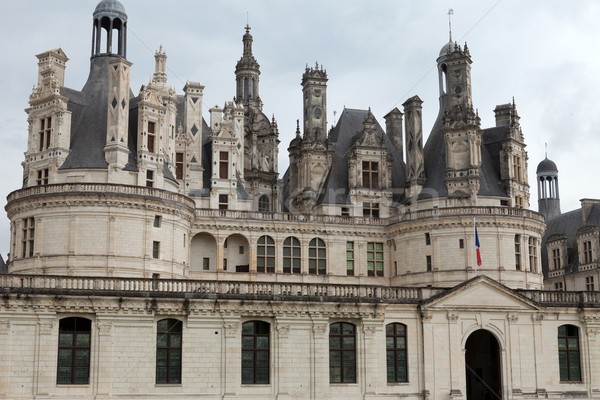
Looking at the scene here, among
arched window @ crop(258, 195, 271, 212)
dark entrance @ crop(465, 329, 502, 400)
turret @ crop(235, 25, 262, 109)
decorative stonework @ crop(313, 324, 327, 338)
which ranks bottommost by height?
dark entrance @ crop(465, 329, 502, 400)

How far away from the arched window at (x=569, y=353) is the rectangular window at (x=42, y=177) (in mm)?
28216

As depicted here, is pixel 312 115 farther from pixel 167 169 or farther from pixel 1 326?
pixel 1 326

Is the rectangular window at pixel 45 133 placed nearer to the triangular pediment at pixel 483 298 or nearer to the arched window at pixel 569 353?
the triangular pediment at pixel 483 298

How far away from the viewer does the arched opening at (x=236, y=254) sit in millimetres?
52156

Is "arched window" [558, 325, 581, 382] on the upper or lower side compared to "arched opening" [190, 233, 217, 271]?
lower

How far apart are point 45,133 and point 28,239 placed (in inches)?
241

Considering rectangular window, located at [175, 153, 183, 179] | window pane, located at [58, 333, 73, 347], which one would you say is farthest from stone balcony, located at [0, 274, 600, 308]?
rectangular window, located at [175, 153, 183, 179]

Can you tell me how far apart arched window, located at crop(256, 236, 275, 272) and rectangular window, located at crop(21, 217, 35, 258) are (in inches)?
556

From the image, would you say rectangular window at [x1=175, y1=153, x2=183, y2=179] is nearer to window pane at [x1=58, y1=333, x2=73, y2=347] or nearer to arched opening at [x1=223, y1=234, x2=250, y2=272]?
arched opening at [x1=223, y1=234, x2=250, y2=272]

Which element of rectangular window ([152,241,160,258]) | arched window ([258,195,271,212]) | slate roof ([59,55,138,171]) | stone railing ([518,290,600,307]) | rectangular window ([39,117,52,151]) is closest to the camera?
stone railing ([518,290,600,307])

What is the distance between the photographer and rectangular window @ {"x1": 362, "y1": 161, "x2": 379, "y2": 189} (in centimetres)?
5622

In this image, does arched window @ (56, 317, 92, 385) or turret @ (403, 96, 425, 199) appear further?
turret @ (403, 96, 425, 199)

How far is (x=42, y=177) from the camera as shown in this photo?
150 feet

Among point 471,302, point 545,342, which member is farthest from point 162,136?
point 545,342
